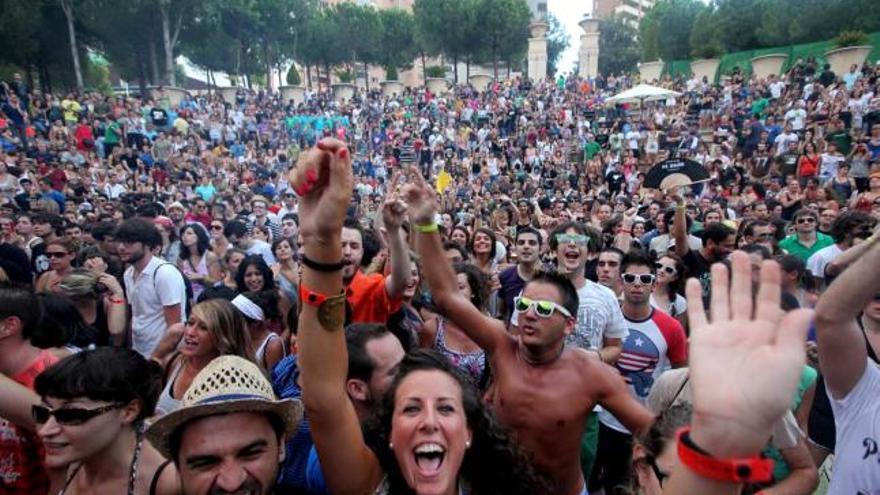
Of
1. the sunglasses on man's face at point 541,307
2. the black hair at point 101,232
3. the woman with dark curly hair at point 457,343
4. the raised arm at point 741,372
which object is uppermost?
the raised arm at point 741,372

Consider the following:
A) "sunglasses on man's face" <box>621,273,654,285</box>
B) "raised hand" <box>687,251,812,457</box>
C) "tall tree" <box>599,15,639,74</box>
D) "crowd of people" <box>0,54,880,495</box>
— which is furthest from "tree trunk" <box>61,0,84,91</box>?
"tall tree" <box>599,15,639,74</box>

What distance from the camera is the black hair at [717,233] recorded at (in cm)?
673

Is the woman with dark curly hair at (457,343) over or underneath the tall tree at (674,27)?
underneath

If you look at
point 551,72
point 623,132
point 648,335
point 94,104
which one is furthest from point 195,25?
point 648,335

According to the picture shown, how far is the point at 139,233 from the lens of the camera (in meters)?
5.10

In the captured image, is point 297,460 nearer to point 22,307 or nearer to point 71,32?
point 22,307

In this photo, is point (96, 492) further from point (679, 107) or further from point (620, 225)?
point (679, 107)

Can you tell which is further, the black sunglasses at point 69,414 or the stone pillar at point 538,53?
the stone pillar at point 538,53

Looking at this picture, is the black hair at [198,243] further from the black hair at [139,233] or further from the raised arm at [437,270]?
the raised arm at [437,270]

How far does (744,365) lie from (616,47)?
63.7m

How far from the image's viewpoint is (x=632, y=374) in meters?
4.43

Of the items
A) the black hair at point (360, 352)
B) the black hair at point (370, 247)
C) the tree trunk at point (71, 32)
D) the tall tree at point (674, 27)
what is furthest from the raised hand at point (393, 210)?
the tall tree at point (674, 27)

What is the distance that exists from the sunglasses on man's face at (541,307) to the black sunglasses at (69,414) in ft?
6.49

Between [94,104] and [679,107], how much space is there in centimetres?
2329
